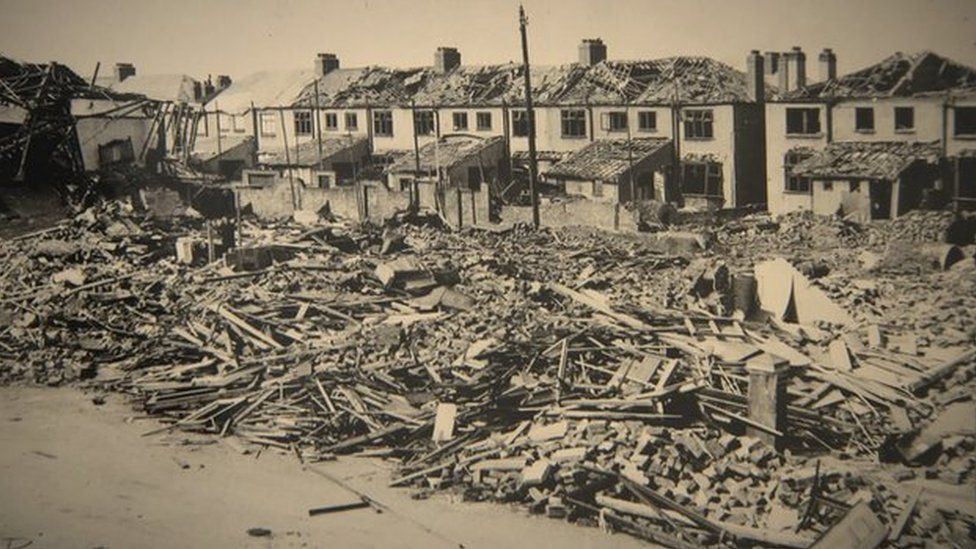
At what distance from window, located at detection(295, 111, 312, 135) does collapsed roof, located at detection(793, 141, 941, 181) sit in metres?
23.8

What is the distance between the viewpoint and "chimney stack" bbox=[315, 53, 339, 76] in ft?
134

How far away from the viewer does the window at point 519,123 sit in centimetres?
3272

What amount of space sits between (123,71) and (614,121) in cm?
2472

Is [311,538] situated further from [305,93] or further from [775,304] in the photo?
[305,93]

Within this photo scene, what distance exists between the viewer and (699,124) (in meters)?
28.3

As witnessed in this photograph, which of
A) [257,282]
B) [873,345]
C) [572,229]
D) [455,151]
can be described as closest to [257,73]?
[455,151]

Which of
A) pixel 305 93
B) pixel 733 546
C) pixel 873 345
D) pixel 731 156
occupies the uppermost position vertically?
pixel 305 93

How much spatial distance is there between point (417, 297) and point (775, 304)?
690 centimetres

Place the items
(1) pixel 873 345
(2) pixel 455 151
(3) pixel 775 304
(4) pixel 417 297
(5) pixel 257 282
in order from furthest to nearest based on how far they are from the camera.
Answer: (2) pixel 455 151 → (5) pixel 257 282 → (4) pixel 417 297 → (3) pixel 775 304 → (1) pixel 873 345

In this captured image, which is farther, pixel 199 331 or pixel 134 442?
pixel 199 331

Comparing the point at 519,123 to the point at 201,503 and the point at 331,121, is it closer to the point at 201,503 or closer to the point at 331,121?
the point at 331,121

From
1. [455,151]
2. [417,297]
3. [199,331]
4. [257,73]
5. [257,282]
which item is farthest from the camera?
[257,73]

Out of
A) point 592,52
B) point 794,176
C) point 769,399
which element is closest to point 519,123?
point 592,52

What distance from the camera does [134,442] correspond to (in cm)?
1187
